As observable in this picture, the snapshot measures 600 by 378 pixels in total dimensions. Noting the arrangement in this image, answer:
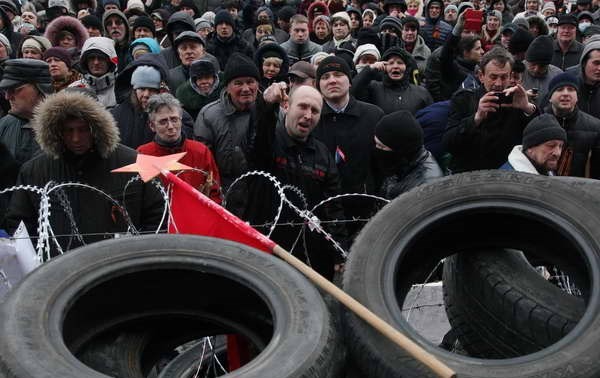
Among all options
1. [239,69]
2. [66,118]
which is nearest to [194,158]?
[239,69]

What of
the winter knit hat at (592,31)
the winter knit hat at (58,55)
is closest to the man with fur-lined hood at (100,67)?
the winter knit hat at (58,55)

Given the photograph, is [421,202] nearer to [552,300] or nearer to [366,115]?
[552,300]

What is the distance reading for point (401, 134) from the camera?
555 cm

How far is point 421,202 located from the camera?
3.99 m

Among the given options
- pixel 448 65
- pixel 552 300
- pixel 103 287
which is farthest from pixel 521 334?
pixel 448 65

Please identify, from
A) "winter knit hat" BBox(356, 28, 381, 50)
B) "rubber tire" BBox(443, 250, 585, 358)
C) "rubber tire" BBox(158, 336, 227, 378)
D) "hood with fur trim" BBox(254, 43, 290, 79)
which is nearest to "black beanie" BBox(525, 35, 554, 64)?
"winter knit hat" BBox(356, 28, 381, 50)

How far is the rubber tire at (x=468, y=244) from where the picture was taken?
10.8ft

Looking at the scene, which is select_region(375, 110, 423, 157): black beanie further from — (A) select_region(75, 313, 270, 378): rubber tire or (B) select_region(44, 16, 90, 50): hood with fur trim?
(B) select_region(44, 16, 90, 50): hood with fur trim

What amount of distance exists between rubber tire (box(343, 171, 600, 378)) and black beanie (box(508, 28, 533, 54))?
20.7 ft

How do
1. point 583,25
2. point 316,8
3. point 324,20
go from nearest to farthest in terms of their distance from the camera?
point 324,20 < point 316,8 < point 583,25

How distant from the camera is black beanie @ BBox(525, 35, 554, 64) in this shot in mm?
8796

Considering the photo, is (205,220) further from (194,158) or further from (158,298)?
(194,158)

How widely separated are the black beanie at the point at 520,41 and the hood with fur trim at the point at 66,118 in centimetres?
628

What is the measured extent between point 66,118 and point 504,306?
3.08m
